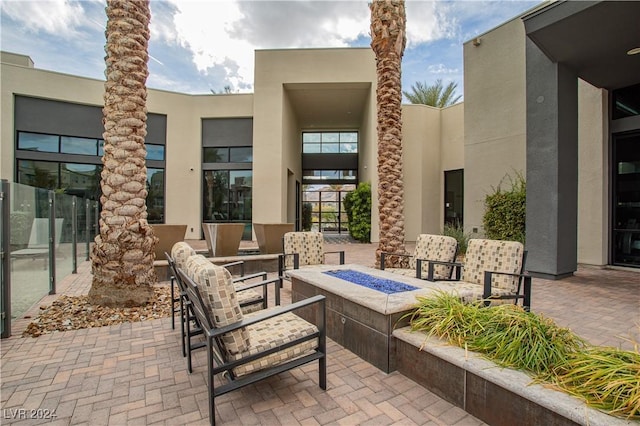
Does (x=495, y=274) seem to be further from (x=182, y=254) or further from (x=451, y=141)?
(x=451, y=141)

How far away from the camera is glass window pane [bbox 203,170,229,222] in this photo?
13.9 m

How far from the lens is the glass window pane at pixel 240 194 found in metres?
13.8

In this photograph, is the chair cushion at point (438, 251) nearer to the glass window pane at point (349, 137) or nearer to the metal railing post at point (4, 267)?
the metal railing post at point (4, 267)

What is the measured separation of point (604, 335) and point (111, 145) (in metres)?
6.64

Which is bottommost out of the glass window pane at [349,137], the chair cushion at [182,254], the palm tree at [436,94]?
the chair cushion at [182,254]

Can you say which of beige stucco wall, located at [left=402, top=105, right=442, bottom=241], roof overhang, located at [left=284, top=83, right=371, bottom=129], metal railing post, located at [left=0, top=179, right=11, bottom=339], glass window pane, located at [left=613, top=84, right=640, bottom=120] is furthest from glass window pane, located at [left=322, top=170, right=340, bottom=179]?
metal railing post, located at [left=0, top=179, right=11, bottom=339]

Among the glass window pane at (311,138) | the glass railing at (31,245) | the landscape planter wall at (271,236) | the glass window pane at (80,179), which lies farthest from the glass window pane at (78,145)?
the glass window pane at (311,138)

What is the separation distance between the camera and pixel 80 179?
12773 mm

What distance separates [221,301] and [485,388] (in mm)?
1814

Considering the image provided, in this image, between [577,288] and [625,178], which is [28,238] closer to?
[577,288]

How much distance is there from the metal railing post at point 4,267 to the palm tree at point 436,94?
1909 centimetres

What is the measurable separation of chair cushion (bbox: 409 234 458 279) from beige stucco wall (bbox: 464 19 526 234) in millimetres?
6026

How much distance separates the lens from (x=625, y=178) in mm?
7484

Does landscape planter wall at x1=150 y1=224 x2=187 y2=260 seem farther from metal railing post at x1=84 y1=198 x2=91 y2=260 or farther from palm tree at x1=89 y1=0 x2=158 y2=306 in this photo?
metal railing post at x1=84 y1=198 x2=91 y2=260
